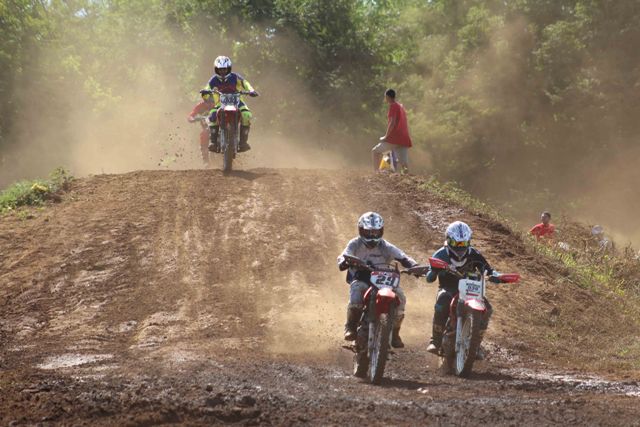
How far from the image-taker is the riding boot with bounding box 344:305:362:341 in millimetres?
10938

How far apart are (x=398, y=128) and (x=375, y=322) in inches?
A: 416

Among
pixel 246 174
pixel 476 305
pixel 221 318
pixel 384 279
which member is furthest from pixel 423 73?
pixel 384 279

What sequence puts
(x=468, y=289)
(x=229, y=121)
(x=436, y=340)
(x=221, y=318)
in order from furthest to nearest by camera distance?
(x=229, y=121)
(x=221, y=318)
(x=436, y=340)
(x=468, y=289)

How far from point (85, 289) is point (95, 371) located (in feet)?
14.7

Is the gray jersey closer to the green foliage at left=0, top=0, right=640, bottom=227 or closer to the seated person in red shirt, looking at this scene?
the seated person in red shirt

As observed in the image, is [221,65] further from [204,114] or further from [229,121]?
[204,114]

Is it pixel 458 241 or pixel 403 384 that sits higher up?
pixel 458 241

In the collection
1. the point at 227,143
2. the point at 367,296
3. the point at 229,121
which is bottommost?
the point at 367,296

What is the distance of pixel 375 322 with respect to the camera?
10.5 m

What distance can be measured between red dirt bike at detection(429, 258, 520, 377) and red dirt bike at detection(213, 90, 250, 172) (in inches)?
357

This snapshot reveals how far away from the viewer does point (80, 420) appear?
7801 millimetres

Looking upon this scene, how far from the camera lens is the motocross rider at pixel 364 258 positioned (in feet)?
36.0

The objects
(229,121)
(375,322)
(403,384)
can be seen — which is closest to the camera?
(403,384)

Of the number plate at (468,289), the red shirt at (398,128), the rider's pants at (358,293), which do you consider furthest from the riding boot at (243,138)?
the number plate at (468,289)
